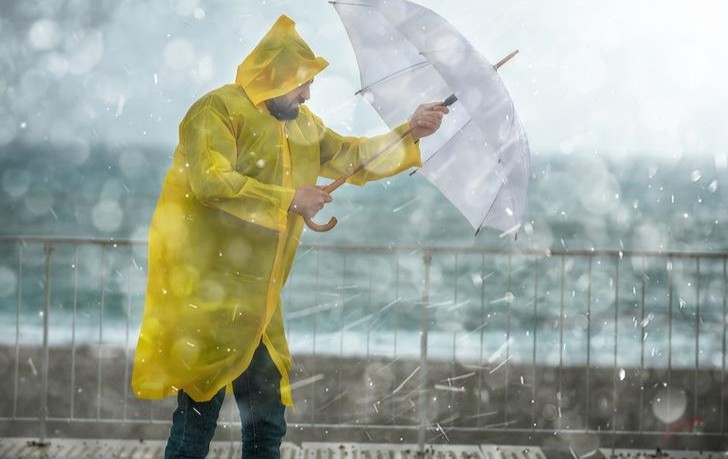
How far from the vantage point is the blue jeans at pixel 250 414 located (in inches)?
120

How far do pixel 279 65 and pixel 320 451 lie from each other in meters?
2.60

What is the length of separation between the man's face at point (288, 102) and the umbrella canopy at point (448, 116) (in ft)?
1.16

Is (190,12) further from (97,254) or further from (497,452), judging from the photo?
(497,452)

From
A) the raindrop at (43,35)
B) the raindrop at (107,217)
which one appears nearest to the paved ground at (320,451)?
the raindrop at (107,217)

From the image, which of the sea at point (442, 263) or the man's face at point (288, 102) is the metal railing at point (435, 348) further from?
the man's face at point (288, 102)

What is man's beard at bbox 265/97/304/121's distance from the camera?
10.0ft

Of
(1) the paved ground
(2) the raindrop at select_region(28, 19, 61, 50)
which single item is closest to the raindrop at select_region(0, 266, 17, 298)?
(2) the raindrop at select_region(28, 19, 61, 50)

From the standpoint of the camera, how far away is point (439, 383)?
827cm

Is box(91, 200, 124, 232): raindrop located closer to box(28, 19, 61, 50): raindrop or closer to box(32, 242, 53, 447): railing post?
box(28, 19, 61, 50): raindrop

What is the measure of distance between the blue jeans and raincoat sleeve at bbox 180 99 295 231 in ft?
1.66

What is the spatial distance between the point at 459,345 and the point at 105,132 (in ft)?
91.5

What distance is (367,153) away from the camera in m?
3.28

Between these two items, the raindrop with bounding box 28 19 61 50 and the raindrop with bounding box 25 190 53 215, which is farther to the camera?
the raindrop with bounding box 28 19 61 50

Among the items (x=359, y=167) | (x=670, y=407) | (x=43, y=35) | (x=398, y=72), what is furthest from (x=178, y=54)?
(x=359, y=167)
